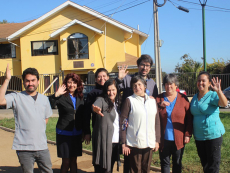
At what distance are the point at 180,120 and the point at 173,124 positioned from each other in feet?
0.41

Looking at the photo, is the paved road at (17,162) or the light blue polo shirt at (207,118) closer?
the light blue polo shirt at (207,118)

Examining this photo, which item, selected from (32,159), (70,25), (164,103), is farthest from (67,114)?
(70,25)

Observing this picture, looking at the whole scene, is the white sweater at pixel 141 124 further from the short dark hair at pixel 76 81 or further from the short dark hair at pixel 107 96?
the short dark hair at pixel 76 81

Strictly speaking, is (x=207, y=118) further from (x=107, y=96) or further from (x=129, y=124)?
(x=107, y=96)

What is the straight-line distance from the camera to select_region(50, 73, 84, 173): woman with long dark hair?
13.4 feet

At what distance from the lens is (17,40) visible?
76.5 ft

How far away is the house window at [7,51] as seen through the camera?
23656 millimetres

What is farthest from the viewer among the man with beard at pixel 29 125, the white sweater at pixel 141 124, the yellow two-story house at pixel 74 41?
the yellow two-story house at pixel 74 41

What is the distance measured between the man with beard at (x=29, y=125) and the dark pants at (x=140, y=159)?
4.19 feet

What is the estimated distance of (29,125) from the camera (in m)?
3.53

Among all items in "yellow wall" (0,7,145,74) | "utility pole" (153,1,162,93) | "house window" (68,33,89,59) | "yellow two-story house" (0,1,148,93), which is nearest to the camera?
Answer: "utility pole" (153,1,162,93)

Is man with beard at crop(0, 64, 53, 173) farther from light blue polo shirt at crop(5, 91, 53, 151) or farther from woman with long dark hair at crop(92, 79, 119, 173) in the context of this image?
woman with long dark hair at crop(92, 79, 119, 173)

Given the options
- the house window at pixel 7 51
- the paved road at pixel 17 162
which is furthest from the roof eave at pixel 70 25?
the paved road at pixel 17 162

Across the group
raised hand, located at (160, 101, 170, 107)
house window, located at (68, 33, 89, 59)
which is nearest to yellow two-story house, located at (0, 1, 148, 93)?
house window, located at (68, 33, 89, 59)
